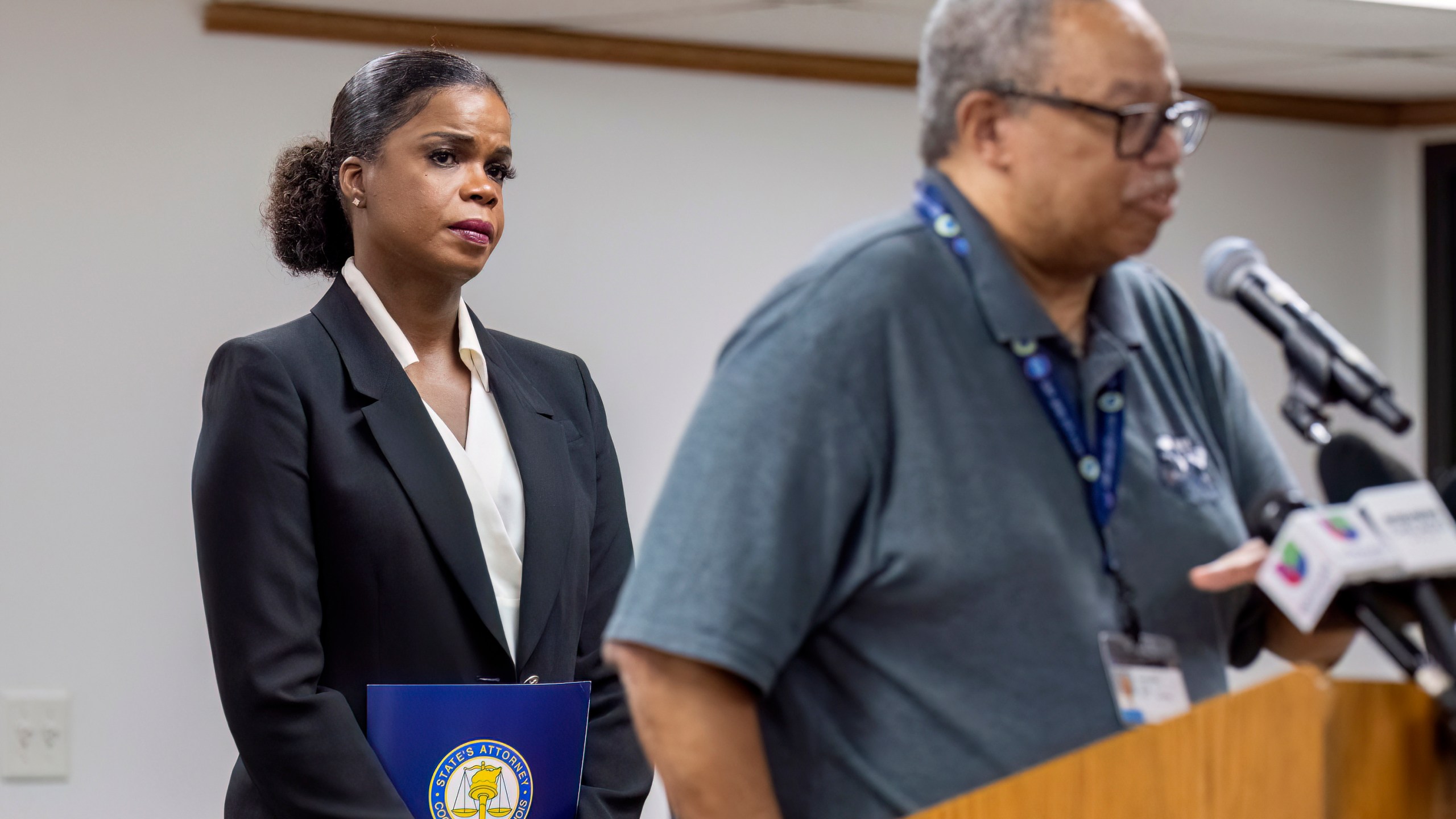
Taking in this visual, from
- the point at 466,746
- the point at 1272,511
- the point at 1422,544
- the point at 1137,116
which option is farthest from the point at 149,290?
the point at 1422,544

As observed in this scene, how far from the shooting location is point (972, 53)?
4.11ft

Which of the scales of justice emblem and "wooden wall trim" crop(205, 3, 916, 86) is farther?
"wooden wall trim" crop(205, 3, 916, 86)

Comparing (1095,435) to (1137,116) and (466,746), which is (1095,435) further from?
(466,746)

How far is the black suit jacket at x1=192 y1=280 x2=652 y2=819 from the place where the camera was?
175cm

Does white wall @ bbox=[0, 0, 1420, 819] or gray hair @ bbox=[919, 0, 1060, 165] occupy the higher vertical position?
gray hair @ bbox=[919, 0, 1060, 165]

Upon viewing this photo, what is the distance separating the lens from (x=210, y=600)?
5.85 feet

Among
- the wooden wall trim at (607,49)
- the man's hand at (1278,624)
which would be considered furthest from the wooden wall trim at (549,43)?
the man's hand at (1278,624)

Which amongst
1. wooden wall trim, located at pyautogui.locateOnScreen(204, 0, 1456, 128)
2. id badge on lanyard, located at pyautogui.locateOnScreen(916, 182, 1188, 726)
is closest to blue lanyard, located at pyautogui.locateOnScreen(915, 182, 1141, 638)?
id badge on lanyard, located at pyautogui.locateOnScreen(916, 182, 1188, 726)

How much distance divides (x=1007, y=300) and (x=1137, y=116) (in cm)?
18

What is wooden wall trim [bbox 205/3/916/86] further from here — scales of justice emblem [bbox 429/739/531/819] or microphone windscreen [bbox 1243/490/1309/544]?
microphone windscreen [bbox 1243/490/1309/544]

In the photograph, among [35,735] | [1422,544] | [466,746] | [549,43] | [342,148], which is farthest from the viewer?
[549,43]

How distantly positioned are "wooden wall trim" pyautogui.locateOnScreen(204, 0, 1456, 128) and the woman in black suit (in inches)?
34.7

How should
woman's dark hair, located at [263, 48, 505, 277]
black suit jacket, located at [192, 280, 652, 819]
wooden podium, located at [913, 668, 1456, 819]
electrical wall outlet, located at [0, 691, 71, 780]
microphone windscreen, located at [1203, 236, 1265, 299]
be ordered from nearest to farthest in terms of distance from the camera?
wooden podium, located at [913, 668, 1456, 819], microphone windscreen, located at [1203, 236, 1265, 299], black suit jacket, located at [192, 280, 652, 819], woman's dark hair, located at [263, 48, 505, 277], electrical wall outlet, located at [0, 691, 71, 780]

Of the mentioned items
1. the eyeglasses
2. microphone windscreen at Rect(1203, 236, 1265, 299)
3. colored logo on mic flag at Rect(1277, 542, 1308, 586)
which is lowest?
colored logo on mic flag at Rect(1277, 542, 1308, 586)
